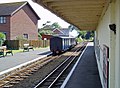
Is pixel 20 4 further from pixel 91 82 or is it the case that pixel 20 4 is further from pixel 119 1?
pixel 119 1

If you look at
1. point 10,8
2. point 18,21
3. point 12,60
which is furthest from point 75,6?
point 10,8

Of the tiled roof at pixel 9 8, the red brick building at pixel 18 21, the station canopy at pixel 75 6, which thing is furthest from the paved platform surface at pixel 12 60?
the tiled roof at pixel 9 8

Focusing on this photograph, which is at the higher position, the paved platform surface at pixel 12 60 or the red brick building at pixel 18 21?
the red brick building at pixel 18 21

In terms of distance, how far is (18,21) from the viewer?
50906 mm

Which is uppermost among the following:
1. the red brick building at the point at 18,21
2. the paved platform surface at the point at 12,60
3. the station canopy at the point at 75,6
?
the red brick building at the point at 18,21

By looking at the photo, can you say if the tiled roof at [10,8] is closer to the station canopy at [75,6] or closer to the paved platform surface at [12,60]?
the paved platform surface at [12,60]

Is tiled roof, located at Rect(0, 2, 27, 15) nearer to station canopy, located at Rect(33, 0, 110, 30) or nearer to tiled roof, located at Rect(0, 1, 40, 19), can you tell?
tiled roof, located at Rect(0, 1, 40, 19)

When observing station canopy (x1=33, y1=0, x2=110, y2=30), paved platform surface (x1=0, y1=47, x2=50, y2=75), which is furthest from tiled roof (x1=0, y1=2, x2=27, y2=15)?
station canopy (x1=33, y1=0, x2=110, y2=30)

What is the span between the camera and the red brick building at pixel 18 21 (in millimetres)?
48344

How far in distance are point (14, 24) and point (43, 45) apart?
7.21 metres

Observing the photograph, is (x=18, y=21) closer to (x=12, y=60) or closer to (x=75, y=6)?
(x=12, y=60)

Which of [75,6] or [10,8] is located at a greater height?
[10,8]

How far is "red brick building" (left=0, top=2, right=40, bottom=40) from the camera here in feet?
159

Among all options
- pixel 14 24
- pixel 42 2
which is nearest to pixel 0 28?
pixel 14 24
